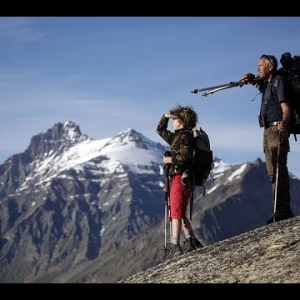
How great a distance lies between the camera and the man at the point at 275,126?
37.0 ft

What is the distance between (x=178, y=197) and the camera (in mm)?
10633

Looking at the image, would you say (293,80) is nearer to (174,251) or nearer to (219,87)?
(219,87)

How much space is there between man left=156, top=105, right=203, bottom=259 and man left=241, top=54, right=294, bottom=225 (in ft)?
5.87

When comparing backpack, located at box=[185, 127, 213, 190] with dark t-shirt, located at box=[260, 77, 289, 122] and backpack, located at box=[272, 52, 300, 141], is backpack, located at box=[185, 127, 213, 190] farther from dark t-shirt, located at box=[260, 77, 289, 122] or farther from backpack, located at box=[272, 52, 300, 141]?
backpack, located at box=[272, 52, 300, 141]

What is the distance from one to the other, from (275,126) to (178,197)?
8.54ft

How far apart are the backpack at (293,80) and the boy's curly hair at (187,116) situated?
181 centimetres

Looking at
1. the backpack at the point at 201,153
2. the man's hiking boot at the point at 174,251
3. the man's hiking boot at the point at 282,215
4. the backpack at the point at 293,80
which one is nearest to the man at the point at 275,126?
the man's hiking boot at the point at 282,215

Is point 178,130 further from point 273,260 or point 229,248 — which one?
point 273,260

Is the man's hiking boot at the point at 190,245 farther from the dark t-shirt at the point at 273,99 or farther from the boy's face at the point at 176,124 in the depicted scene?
the dark t-shirt at the point at 273,99
